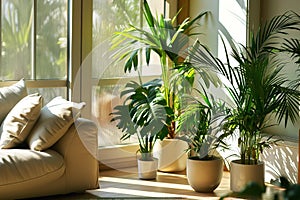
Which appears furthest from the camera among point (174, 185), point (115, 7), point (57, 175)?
point (115, 7)

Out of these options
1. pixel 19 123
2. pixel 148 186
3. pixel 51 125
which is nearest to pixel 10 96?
pixel 19 123

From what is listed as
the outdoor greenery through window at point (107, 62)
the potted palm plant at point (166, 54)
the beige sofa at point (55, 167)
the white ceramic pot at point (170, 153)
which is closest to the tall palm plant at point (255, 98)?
the potted palm plant at point (166, 54)

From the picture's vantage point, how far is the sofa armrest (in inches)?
159

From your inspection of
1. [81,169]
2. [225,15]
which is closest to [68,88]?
[81,169]

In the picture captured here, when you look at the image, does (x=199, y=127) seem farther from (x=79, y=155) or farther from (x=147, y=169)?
(x=79, y=155)

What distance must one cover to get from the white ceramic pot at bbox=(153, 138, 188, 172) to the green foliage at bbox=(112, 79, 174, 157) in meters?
0.18

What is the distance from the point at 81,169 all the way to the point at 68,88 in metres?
1.02

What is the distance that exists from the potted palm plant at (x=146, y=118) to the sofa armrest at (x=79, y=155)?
0.60 meters

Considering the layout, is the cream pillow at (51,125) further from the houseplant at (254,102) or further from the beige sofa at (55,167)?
the houseplant at (254,102)

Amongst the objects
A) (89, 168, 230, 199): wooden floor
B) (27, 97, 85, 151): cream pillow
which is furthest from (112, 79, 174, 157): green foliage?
(27, 97, 85, 151): cream pillow

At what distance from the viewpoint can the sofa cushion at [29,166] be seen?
377 centimetres

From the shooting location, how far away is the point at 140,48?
4840 mm

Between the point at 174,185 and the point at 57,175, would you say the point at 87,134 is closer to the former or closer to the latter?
the point at 57,175

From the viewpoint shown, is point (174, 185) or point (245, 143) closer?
point (245, 143)
